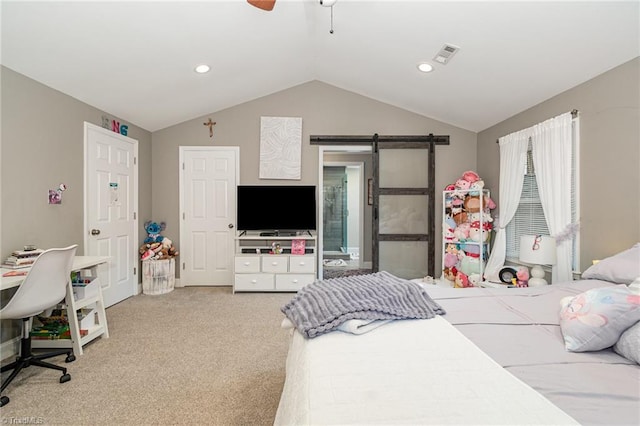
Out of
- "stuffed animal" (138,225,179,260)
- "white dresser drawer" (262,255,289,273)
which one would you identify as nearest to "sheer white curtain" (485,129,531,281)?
"white dresser drawer" (262,255,289,273)

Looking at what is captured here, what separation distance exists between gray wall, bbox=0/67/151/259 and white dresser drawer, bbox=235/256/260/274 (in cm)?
168

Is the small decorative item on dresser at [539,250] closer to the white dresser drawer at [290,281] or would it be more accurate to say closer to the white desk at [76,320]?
the white dresser drawer at [290,281]

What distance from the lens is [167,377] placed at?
210cm

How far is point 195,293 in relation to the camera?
13.6 ft

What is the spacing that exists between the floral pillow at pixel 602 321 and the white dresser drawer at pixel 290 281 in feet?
10.4

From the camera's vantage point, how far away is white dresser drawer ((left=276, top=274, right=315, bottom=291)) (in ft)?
13.6

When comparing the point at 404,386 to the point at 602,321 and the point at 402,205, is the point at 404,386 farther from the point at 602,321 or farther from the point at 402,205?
the point at 402,205

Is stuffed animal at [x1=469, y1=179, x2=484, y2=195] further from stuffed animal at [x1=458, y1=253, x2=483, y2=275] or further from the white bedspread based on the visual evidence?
the white bedspread

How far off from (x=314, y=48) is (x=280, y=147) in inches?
55.3

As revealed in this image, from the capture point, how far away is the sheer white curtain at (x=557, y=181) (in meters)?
2.80

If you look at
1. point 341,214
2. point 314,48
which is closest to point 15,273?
point 314,48

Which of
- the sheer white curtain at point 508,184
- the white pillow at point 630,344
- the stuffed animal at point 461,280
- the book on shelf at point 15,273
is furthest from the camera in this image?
the stuffed animal at point 461,280

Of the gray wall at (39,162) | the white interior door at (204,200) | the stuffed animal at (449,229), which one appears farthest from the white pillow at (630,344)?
the white interior door at (204,200)

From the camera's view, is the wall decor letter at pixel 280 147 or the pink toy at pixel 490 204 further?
the wall decor letter at pixel 280 147
